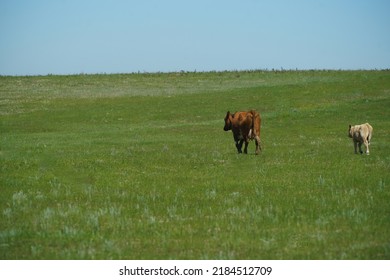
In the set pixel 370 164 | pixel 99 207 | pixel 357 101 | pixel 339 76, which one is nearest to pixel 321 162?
pixel 370 164

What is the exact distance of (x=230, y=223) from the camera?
11766mm

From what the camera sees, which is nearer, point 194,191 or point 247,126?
point 194,191

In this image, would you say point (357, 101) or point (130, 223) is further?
point (357, 101)

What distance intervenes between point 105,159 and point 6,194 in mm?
9997

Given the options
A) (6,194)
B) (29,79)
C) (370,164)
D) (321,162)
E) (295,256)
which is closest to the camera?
(295,256)

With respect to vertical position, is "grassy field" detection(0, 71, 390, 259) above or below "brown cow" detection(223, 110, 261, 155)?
below

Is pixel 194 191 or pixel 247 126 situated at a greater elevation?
pixel 247 126

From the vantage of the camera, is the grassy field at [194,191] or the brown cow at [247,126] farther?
the brown cow at [247,126]

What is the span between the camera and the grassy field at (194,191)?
10.2 m

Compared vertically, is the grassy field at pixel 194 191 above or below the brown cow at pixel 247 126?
below

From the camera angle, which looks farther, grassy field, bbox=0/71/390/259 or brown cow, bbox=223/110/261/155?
brown cow, bbox=223/110/261/155

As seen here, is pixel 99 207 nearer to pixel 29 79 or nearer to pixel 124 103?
pixel 124 103

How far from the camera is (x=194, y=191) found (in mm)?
16406

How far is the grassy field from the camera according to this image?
10.2 m
